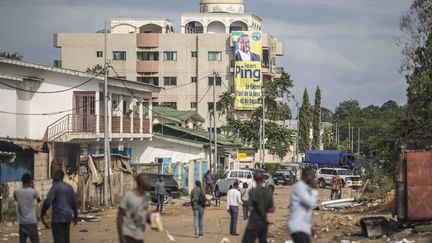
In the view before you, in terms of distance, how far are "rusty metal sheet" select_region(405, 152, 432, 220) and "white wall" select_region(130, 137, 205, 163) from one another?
3727 cm

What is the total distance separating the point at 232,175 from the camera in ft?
177

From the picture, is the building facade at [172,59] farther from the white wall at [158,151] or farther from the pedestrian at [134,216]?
the pedestrian at [134,216]

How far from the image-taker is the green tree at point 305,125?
119 m

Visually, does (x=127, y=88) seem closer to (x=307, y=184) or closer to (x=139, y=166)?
(x=139, y=166)

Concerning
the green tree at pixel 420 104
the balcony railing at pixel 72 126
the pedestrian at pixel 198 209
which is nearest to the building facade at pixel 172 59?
the balcony railing at pixel 72 126

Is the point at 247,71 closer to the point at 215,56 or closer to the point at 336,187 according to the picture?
the point at 215,56

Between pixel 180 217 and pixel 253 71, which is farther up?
pixel 253 71

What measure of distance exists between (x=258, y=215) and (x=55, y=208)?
3584mm

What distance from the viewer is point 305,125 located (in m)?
119

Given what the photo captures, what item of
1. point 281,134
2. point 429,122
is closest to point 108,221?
point 429,122

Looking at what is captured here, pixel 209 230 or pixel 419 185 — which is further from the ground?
pixel 419 185

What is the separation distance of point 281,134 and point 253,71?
13831 millimetres

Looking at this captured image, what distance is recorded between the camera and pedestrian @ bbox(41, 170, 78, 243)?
15.3 m

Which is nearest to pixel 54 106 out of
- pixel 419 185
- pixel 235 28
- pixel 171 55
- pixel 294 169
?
pixel 419 185
